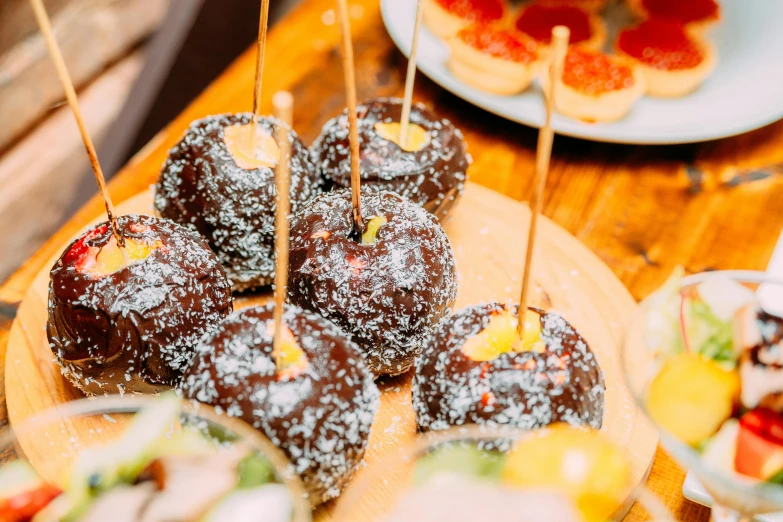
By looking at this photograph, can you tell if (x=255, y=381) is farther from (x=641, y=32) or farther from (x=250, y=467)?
(x=641, y=32)

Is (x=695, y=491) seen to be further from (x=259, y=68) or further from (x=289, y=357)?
(x=259, y=68)

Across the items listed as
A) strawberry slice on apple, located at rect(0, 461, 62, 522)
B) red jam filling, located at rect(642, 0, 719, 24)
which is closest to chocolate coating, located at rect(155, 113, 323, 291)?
strawberry slice on apple, located at rect(0, 461, 62, 522)

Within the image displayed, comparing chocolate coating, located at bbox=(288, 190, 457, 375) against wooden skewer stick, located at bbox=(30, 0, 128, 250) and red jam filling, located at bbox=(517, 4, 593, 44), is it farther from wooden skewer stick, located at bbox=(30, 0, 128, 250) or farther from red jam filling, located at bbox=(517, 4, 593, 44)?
red jam filling, located at bbox=(517, 4, 593, 44)

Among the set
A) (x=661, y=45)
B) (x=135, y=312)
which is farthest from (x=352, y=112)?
(x=661, y=45)

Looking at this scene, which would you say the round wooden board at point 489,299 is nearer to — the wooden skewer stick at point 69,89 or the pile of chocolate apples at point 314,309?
the pile of chocolate apples at point 314,309

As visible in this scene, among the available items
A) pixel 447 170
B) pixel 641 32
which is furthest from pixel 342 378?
pixel 641 32

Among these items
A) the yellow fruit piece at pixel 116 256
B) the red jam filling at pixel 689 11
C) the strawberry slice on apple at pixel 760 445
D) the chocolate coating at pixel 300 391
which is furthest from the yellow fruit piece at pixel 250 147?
the red jam filling at pixel 689 11
